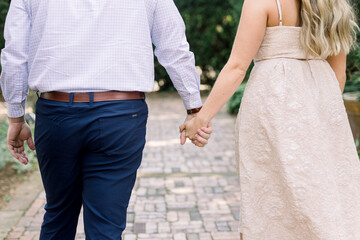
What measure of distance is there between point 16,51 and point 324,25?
1.44 metres

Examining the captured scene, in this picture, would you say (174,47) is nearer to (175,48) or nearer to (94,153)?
(175,48)

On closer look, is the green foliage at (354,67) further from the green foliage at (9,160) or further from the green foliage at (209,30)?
the green foliage at (209,30)

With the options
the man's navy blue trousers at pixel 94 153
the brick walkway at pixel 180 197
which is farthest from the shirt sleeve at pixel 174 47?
the brick walkway at pixel 180 197

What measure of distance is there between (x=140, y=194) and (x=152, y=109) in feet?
19.5

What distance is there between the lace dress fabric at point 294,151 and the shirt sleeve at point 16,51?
1066mm

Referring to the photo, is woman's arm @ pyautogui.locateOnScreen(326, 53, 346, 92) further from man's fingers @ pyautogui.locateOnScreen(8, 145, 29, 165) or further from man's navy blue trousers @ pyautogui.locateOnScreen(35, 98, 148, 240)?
man's fingers @ pyautogui.locateOnScreen(8, 145, 29, 165)

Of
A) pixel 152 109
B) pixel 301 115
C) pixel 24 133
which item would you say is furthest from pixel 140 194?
pixel 152 109

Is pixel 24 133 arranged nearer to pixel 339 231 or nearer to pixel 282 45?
pixel 282 45

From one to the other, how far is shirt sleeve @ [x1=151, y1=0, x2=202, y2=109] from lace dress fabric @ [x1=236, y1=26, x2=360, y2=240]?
0.29 m

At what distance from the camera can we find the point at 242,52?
2.46 meters

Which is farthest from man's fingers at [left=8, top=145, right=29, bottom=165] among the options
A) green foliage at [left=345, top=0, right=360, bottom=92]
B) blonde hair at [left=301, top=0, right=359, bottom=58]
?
green foliage at [left=345, top=0, right=360, bottom=92]

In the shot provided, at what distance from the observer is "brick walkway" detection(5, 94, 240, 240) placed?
3963 millimetres

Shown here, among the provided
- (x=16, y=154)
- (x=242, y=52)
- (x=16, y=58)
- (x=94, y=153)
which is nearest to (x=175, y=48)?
(x=242, y=52)

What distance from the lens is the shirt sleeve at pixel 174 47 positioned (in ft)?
7.87
